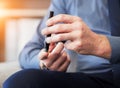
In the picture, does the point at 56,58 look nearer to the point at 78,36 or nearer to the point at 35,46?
the point at 78,36

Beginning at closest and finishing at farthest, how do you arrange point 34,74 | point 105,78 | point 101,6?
point 34,74 < point 105,78 < point 101,6

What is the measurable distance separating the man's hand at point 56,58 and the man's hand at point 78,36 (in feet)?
0.15

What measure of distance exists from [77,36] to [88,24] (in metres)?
0.28

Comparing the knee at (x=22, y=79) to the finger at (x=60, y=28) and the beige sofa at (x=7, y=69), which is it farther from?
the beige sofa at (x=7, y=69)

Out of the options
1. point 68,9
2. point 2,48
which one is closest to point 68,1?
point 68,9

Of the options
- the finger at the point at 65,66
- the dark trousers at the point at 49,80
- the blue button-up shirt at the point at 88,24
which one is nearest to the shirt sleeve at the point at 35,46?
the blue button-up shirt at the point at 88,24

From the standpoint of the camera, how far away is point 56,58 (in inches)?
32.2

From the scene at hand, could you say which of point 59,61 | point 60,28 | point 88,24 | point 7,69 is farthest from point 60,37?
point 7,69

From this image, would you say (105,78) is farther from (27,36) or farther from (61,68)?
(27,36)

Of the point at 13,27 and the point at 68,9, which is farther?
the point at 13,27

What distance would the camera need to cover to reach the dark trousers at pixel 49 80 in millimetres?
677

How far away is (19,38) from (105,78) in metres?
1.14

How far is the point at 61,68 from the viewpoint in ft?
2.81

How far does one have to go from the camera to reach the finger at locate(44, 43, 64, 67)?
772mm
